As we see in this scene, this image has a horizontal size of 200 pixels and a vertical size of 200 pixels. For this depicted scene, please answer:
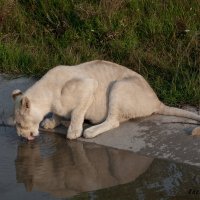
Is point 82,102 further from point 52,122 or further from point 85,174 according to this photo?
point 85,174

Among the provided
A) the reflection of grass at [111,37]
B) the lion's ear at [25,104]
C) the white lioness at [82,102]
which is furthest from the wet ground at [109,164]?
the reflection of grass at [111,37]

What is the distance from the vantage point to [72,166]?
604 centimetres

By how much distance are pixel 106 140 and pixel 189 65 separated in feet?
6.75

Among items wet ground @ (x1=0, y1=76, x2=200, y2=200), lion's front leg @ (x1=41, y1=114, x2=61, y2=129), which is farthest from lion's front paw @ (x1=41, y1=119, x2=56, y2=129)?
wet ground @ (x1=0, y1=76, x2=200, y2=200)

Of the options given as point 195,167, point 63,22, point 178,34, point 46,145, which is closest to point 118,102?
point 46,145

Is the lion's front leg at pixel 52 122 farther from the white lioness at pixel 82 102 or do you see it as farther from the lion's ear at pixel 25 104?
the lion's ear at pixel 25 104

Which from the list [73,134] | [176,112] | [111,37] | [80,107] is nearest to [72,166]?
[73,134]

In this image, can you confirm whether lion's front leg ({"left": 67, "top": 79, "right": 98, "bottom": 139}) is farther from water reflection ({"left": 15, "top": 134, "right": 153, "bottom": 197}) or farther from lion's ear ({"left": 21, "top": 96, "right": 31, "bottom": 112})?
lion's ear ({"left": 21, "top": 96, "right": 31, "bottom": 112})

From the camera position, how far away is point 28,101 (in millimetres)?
6691

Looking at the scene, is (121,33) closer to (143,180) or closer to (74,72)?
(74,72)

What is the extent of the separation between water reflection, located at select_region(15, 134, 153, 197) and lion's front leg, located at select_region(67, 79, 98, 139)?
152mm

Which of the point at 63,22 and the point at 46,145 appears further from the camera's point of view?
the point at 63,22

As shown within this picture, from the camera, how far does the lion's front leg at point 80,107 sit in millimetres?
6840

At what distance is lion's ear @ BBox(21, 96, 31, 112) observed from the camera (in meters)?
6.66
